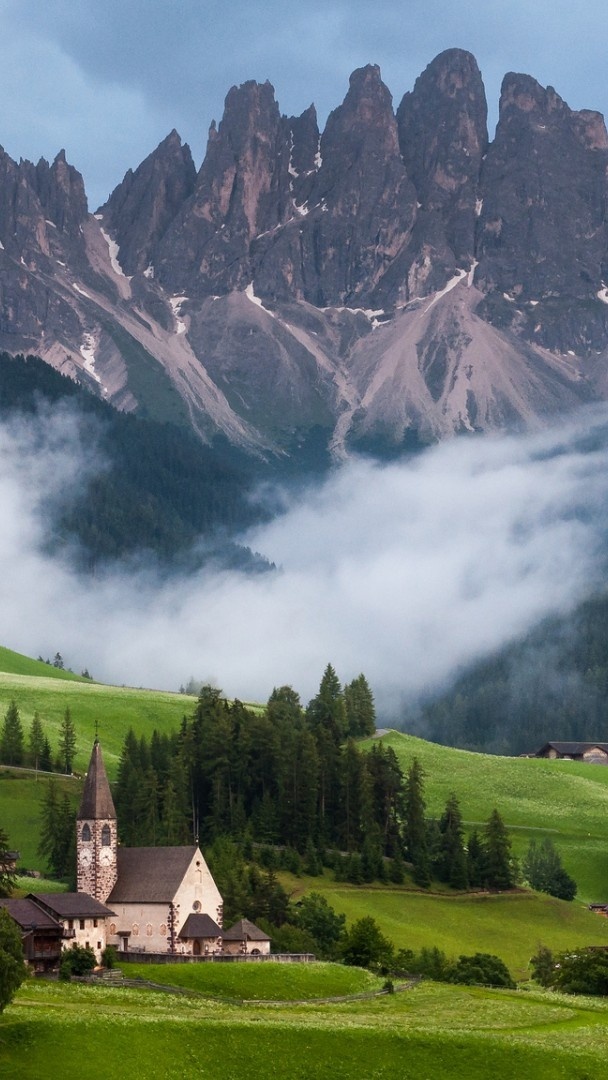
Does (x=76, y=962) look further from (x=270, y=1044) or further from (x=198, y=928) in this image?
(x=270, y=1044)

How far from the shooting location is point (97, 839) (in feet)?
385

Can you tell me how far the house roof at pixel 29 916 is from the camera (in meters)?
102

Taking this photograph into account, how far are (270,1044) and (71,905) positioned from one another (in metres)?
34.7

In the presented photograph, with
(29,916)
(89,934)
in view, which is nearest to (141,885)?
(89,934)

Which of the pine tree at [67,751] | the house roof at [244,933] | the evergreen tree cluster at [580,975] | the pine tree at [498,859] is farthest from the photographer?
the pine tree at [67,751]

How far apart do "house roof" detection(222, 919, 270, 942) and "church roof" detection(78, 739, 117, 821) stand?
477 inches

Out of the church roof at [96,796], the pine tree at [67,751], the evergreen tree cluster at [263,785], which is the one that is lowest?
the church roof at [96,796]

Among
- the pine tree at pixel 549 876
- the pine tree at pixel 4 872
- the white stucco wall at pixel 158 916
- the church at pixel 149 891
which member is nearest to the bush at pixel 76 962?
the pine tree at pixel 4 872

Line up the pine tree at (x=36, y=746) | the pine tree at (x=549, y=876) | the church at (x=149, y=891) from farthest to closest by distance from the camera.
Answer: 1. the pine tree at (x=36, y=746)
2. the pine tree at (x=549, y=876)
3. the church at (x=149, y=891)

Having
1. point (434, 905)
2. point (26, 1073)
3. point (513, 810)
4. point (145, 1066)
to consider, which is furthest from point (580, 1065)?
point (513, 810)

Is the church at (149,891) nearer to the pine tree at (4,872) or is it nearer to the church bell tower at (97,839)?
the church bell tower at (97,839)

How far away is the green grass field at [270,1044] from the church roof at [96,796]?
107ft

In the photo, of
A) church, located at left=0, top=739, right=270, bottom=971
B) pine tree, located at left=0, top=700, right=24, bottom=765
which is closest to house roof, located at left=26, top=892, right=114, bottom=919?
church, located at left=0, top=739, right=270, bottom=971

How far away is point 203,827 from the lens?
6043 inches
